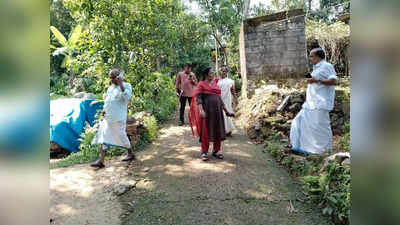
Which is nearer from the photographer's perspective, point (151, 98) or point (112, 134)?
point (112, 134)

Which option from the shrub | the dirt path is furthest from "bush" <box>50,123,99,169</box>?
the shrub

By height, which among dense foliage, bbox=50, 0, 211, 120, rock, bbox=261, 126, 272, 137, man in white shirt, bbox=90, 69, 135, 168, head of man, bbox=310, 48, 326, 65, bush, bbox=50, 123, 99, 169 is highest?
dense foliage, bbox=50, 0, 211, 120

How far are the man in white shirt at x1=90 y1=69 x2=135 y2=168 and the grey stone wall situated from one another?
4.40 meters

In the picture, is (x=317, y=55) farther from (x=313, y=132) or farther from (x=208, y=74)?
(x=208, y=74)

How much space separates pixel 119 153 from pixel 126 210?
7.19 ft

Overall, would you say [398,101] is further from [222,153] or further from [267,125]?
[267,125]

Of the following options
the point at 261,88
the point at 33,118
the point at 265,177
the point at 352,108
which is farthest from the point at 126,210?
the point at 261,88

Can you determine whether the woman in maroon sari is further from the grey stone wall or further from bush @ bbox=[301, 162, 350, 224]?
the grey stone wall

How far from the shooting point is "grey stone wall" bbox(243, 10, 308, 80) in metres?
7.48

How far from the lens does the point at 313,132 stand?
13.7ft

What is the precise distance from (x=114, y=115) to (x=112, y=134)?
292 millimetres

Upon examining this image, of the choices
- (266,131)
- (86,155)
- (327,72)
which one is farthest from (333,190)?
(86,155)

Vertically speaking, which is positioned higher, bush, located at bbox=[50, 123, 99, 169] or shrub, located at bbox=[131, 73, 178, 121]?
shrub, located at bbox=[131, 73, 178, 121]

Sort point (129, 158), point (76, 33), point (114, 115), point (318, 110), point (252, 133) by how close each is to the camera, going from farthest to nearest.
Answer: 1. point (76, 33)
2. point (252, 133)
3. point (129, 158)
4. point (114, 115)
5. point (318, 110)
